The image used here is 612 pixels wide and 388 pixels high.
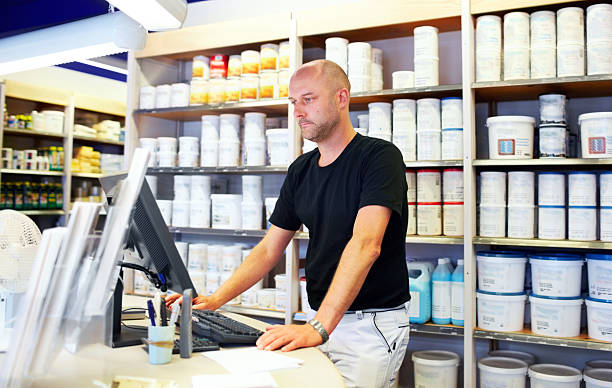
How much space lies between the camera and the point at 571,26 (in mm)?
2531

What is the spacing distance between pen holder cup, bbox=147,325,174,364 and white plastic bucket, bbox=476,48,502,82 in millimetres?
2010

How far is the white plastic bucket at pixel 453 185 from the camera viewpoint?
274 centimetres

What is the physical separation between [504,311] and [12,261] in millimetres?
2144

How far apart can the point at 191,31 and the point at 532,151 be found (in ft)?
7.29

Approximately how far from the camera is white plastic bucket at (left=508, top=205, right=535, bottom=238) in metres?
2.61

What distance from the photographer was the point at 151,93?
371 centimetres

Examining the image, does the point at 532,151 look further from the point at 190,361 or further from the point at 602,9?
the point at 190,361

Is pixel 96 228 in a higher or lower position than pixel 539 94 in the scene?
lower

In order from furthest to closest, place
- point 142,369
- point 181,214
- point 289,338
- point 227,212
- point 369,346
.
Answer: point 181,214 < point 227,212 < point 369,346 < point 289,338 < point 142,369

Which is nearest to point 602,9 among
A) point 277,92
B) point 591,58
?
point 591,58

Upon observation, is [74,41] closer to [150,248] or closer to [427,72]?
[150,248]

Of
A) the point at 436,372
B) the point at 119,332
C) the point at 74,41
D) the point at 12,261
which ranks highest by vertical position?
the point at 74,41

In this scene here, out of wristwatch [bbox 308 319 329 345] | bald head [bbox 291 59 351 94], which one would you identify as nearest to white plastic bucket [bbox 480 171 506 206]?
bald head [bbox 291 59 351 94]

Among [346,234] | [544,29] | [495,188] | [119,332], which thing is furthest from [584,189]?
[119,332]
